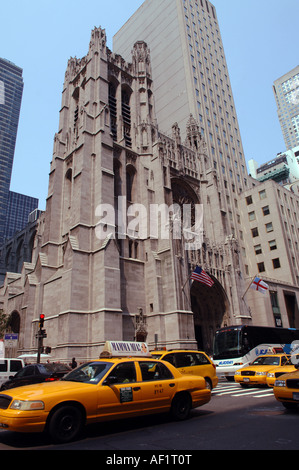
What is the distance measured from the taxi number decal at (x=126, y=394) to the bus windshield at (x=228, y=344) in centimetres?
1531

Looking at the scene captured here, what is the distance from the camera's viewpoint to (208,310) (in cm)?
3478

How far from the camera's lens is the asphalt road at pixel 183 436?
5.34 meters

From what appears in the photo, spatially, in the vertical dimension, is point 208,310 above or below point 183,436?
above

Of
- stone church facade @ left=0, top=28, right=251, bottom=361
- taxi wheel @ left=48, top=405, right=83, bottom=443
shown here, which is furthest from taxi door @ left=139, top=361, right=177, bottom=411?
stone church facade @ left=0, top=28, right=251, bottom=361

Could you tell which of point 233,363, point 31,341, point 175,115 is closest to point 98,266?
point 31,341

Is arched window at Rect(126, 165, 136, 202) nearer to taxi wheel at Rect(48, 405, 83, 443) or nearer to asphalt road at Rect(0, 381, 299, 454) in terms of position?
asphalt road at Rect(0, 381, 299, 454)

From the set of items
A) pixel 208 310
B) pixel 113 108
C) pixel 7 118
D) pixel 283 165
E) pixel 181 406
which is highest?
pixel 7 118

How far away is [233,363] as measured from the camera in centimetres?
2020

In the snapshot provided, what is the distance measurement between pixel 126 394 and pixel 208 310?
2888 centimetres

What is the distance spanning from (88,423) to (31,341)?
1050 inches

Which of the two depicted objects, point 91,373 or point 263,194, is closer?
point 91,373

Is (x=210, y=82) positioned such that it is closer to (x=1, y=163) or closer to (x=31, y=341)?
(x=31, y=341)

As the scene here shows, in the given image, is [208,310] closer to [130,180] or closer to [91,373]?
[130,180]

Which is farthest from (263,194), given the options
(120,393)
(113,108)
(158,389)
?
(120,393)
